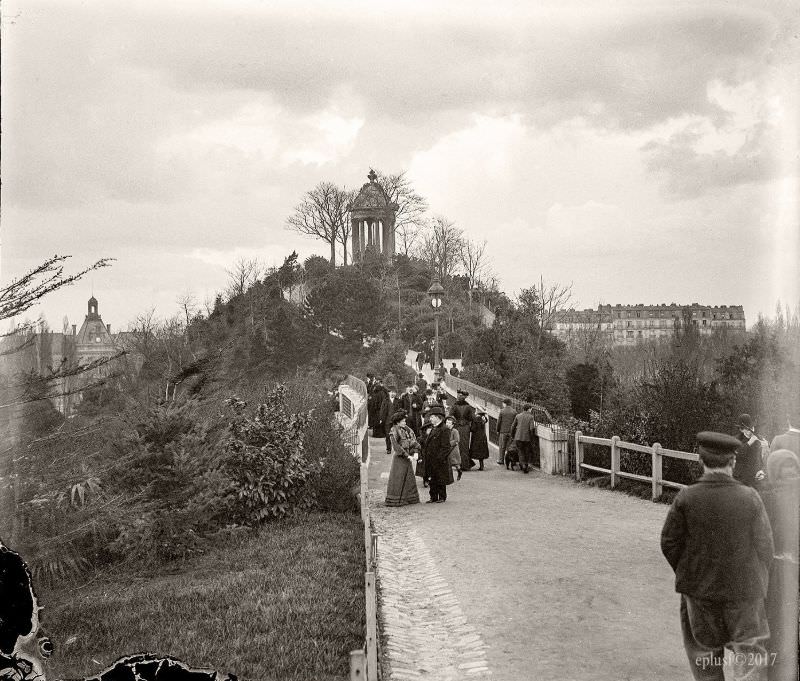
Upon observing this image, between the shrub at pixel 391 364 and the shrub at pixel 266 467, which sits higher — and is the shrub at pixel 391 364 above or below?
above

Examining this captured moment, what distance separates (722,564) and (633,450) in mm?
11593

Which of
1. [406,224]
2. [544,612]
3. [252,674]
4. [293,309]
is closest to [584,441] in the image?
[544,612]

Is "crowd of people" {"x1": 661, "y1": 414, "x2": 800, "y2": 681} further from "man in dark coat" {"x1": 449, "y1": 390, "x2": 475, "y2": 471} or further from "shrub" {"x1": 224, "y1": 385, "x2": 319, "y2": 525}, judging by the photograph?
"man in dark coat" {"x1": 449, "y1": 390, "x2": 475, "y2": 471}

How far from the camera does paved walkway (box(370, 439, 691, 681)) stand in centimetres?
664

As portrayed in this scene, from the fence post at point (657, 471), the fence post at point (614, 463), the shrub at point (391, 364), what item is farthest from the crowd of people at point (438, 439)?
the shrub at point (391, 364)

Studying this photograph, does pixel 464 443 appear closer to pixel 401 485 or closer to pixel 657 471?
pixel 401 485

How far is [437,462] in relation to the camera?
14.4m

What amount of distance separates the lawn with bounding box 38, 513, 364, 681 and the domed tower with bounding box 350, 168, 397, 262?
71.2m

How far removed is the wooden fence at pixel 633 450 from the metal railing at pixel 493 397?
10.8 ft

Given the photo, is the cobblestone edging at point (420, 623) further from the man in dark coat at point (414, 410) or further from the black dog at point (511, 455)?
the man in dark coat at point (414, 410)

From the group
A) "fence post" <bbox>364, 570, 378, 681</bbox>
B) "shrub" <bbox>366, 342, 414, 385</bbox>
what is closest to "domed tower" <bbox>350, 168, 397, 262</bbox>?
"shrub" <bbox>366, 342, 414, 385</bbox>

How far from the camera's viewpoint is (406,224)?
8431 centimetres

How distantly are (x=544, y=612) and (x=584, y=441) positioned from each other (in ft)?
32.2

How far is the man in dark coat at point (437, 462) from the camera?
1446 centimetres
